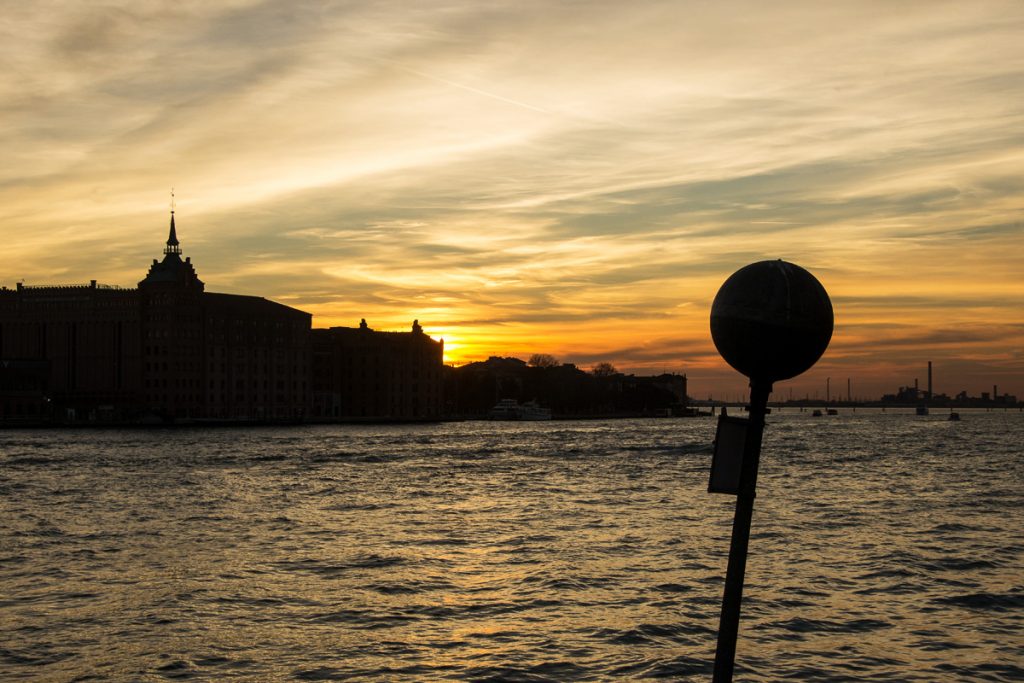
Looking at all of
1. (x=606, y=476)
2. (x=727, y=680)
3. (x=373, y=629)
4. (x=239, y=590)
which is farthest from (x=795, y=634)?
(x=606, y=476)

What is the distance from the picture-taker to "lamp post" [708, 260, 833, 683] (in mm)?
6348

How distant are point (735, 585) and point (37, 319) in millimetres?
205957

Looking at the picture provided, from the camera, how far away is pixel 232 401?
651 ft

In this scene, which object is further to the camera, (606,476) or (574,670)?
(606,476)

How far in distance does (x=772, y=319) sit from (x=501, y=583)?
835 inches

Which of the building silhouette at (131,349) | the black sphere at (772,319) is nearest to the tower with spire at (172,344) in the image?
the building silhouette at (131,349)

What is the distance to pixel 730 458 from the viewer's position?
21.0 feet

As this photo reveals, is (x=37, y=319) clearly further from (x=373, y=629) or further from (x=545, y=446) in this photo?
(x=373, y=629)

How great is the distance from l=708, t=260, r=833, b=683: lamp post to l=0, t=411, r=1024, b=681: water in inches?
494

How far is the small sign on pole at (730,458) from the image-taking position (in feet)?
20.9

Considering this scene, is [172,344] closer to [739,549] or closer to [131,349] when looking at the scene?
[131,349]

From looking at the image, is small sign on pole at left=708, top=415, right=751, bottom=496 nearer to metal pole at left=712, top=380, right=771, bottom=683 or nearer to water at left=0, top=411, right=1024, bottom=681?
metal pole at left=712, top=380, right=771, bottom=683

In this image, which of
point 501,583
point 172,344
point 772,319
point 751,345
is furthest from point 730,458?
point 172,344

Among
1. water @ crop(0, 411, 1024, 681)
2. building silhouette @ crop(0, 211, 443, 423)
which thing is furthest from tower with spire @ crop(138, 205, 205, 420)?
water @ crop(0, 411, 1024, 681)
